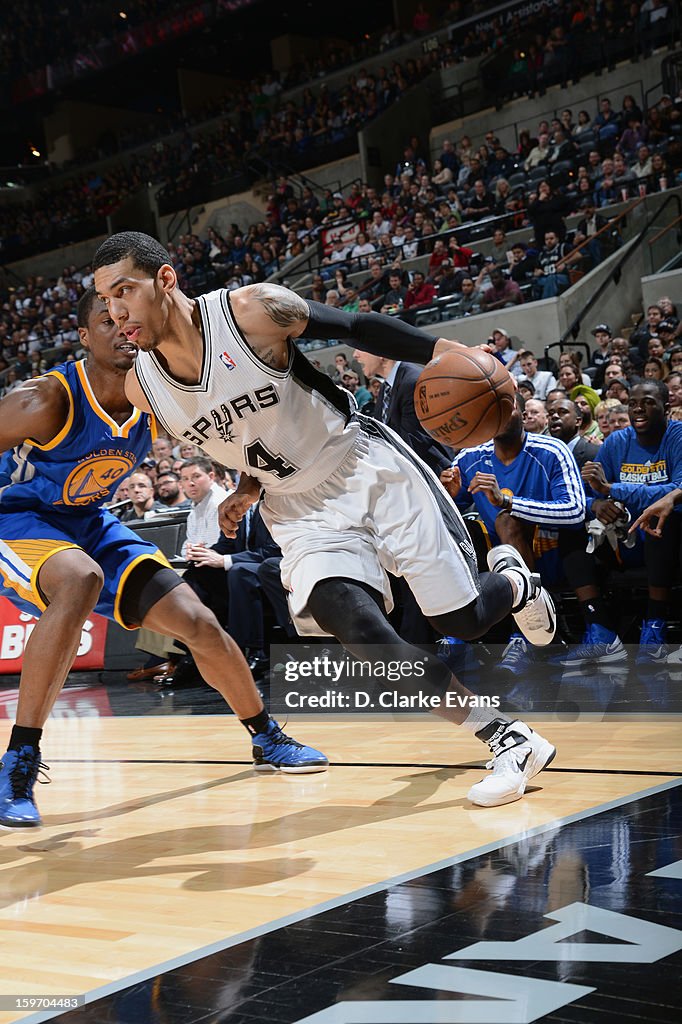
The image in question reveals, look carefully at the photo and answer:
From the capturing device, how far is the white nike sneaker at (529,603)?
3607 millimetres

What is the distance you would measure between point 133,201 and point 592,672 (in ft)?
70.8

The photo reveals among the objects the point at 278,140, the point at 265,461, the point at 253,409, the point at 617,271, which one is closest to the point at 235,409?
the point at 253,409

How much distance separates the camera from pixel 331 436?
3250 mm

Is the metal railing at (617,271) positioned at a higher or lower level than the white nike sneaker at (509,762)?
higher

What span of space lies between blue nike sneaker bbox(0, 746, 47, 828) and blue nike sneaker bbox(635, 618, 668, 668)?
136 inches

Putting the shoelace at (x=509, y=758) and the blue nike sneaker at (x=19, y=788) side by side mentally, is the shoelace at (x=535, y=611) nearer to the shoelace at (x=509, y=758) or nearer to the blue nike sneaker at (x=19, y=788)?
the shoelace at (x=509, y=758)

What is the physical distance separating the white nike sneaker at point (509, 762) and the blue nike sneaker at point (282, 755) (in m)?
0.77

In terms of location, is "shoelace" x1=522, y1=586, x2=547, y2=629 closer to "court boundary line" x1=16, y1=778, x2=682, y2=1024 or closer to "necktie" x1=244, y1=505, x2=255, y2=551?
"court boundary line" x1=16, y1=778, x2=682, y2=1024

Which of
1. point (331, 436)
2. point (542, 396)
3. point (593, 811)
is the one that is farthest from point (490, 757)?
point (542, 396)

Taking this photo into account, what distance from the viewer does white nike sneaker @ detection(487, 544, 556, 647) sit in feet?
11.8

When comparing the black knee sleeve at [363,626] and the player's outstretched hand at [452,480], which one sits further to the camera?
the player's outstretched hand at [452,480]

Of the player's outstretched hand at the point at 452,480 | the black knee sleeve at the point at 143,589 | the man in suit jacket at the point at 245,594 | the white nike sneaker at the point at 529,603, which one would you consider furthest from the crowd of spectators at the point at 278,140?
the black knee sleeve at the point at 143,589

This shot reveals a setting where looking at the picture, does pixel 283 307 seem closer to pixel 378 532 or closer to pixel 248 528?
pixel 378 532

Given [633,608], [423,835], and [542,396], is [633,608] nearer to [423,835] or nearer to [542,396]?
[542,396]
